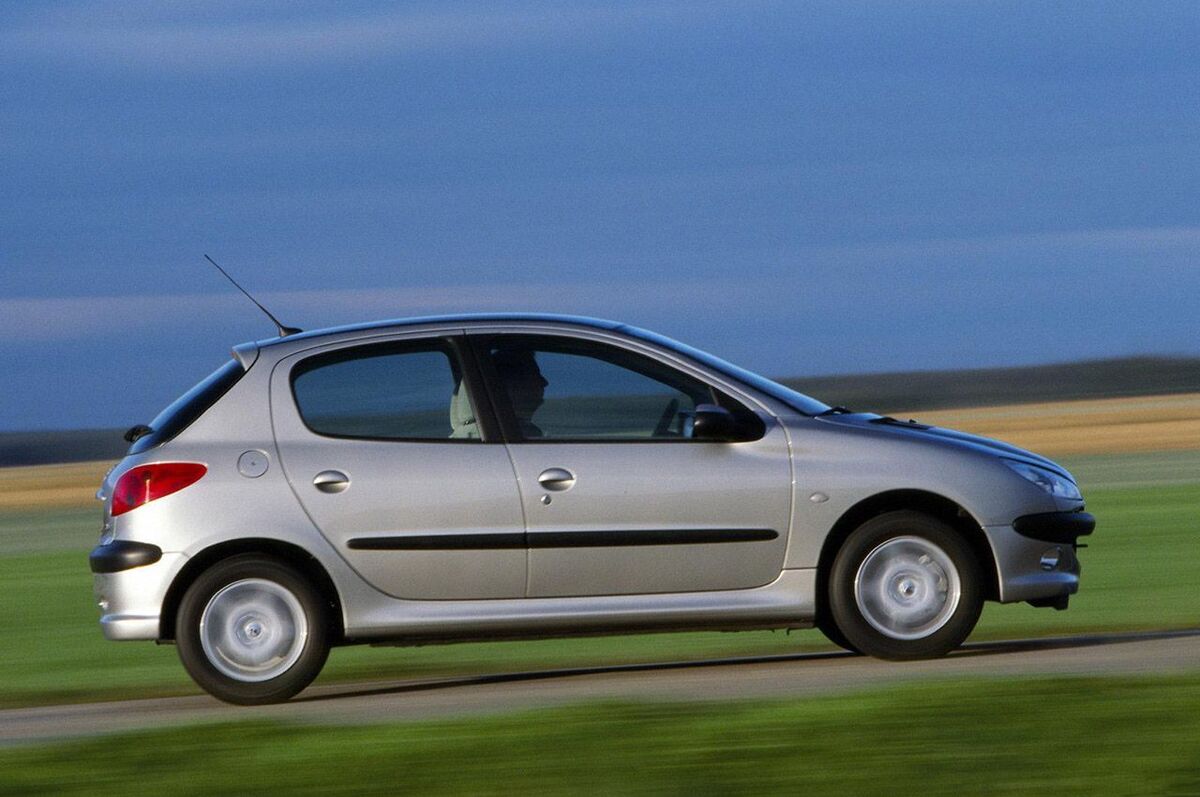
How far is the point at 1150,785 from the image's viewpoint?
534cm

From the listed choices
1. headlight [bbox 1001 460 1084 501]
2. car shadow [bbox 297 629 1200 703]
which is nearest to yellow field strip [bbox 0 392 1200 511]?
car shadow [bbox 297 629 1200 703]

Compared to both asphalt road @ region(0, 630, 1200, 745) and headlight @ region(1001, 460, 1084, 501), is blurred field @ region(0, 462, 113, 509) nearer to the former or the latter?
asphalt road @ region(0, 630, 1200, 745)

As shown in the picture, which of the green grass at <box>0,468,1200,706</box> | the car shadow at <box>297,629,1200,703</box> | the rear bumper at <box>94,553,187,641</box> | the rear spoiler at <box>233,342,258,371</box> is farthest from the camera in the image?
the green grass at <box>0,468,1200,706</box>

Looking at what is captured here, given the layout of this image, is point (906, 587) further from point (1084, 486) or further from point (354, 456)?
point (1084, 486)

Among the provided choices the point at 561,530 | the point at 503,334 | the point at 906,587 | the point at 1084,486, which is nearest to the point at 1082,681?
the point at 906,587

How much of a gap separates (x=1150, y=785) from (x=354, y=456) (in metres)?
3.79

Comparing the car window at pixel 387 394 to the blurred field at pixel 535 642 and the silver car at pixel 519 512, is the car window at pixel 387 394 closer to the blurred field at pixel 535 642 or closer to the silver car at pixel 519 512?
the silver car at pixel 519 512

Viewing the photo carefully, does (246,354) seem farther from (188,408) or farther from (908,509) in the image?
(908,509)

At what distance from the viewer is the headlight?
8.30 m

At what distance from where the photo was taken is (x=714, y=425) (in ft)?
26.2

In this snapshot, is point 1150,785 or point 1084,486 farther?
point 1084,486

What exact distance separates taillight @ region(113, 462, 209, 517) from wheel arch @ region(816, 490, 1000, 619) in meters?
2.64

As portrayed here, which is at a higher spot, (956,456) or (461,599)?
(956,456)

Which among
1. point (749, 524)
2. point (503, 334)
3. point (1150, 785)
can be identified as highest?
point (503, 334)
